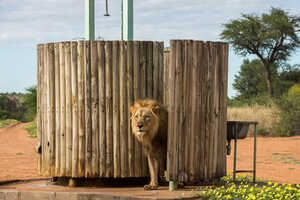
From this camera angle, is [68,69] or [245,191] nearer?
[245,191]

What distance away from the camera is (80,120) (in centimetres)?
845

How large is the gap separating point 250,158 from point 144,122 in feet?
33.8

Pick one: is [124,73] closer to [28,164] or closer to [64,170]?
[64,170]

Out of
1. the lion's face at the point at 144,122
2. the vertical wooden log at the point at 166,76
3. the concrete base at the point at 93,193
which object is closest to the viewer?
the concrete base at the point at 93,193

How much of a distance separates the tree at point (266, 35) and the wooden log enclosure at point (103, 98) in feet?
108

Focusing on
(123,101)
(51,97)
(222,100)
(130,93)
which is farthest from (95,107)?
(222,100)

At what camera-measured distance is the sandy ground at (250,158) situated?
43.0 feet

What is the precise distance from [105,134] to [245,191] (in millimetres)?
2373

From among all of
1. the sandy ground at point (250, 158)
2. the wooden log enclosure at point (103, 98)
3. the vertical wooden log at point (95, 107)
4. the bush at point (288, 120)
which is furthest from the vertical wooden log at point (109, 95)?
the bush at point (288, 120)

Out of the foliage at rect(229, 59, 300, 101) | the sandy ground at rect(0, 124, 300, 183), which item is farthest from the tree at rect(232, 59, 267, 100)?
the sandy ground at rect(0, 124, 300, 183)

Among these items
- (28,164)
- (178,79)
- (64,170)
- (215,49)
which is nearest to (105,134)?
(64,170)

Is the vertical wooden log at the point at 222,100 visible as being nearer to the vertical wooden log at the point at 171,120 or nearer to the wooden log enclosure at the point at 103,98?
the vertical wooden log at the point at 171,120

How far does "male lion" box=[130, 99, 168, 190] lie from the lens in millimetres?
7797

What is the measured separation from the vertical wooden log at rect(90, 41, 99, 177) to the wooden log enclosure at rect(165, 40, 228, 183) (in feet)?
3.94
